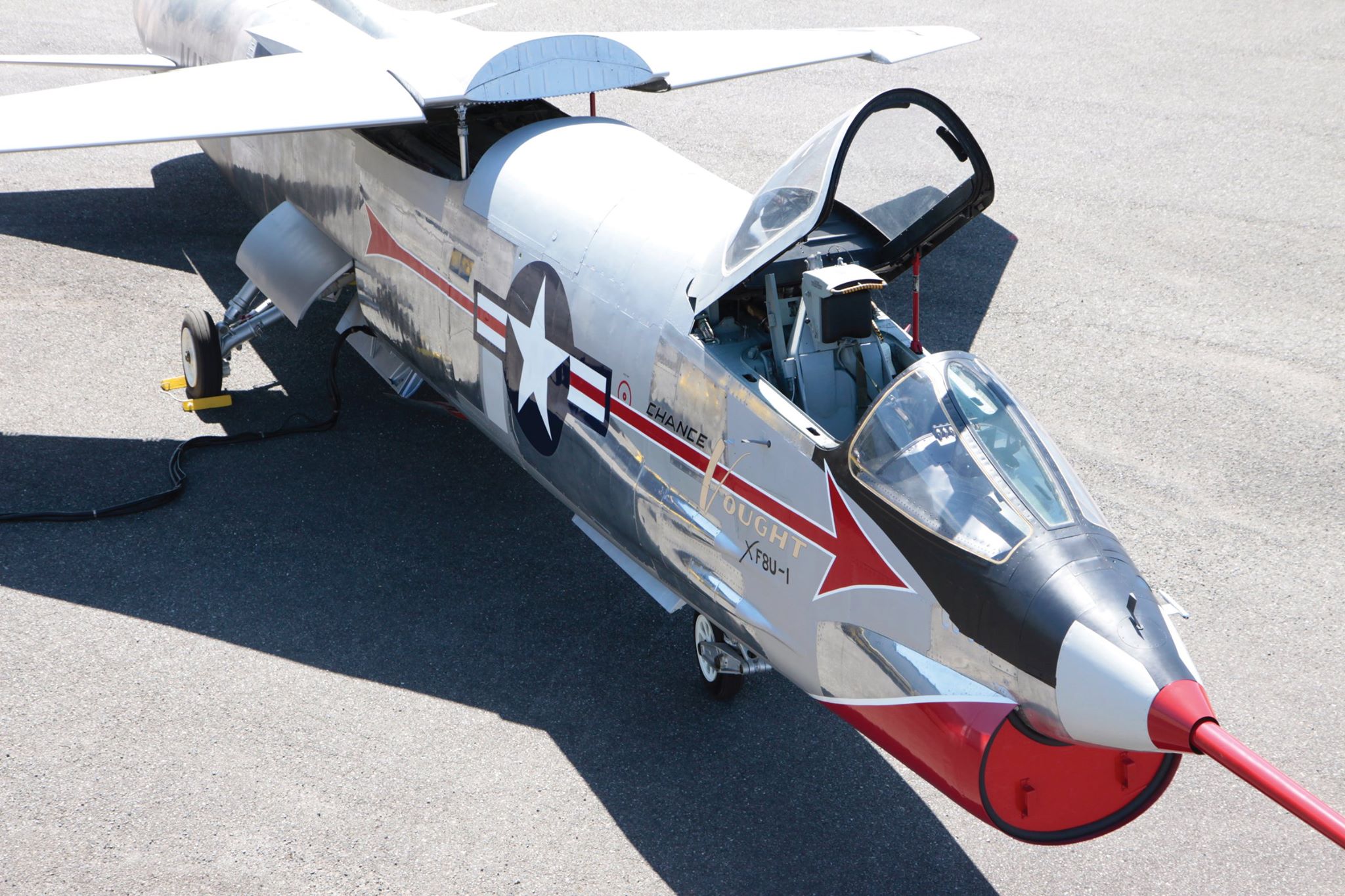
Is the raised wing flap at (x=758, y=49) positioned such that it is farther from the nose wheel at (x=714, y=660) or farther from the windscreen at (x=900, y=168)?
the nose wheel at (x=714, y=660)

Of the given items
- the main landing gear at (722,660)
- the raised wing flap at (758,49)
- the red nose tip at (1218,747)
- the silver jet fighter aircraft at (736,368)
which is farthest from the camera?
the raised wing flap at (758,49)

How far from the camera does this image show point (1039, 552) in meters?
4.51

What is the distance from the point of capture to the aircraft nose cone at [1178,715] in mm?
4004

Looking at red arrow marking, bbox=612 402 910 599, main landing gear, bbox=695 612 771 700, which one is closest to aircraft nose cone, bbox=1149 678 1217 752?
red arrow marking, bbox=612 402 910 599

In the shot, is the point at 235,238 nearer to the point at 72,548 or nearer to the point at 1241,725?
the point at 72,548

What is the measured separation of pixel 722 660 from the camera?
642 cm

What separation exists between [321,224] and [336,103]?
1.69 meters

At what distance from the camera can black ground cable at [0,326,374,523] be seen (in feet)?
25.7

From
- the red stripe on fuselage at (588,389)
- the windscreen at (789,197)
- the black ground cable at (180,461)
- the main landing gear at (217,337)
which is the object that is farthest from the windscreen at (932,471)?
the main landing gear at (217,337)

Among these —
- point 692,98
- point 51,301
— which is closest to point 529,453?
point 51,301

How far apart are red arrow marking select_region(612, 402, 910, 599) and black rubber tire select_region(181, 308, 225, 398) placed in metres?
5.01

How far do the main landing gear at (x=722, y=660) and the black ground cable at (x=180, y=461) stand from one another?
380 cm

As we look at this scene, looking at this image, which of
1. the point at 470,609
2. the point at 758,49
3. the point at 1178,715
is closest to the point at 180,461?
the point at 470,609

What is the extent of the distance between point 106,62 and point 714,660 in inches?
363
